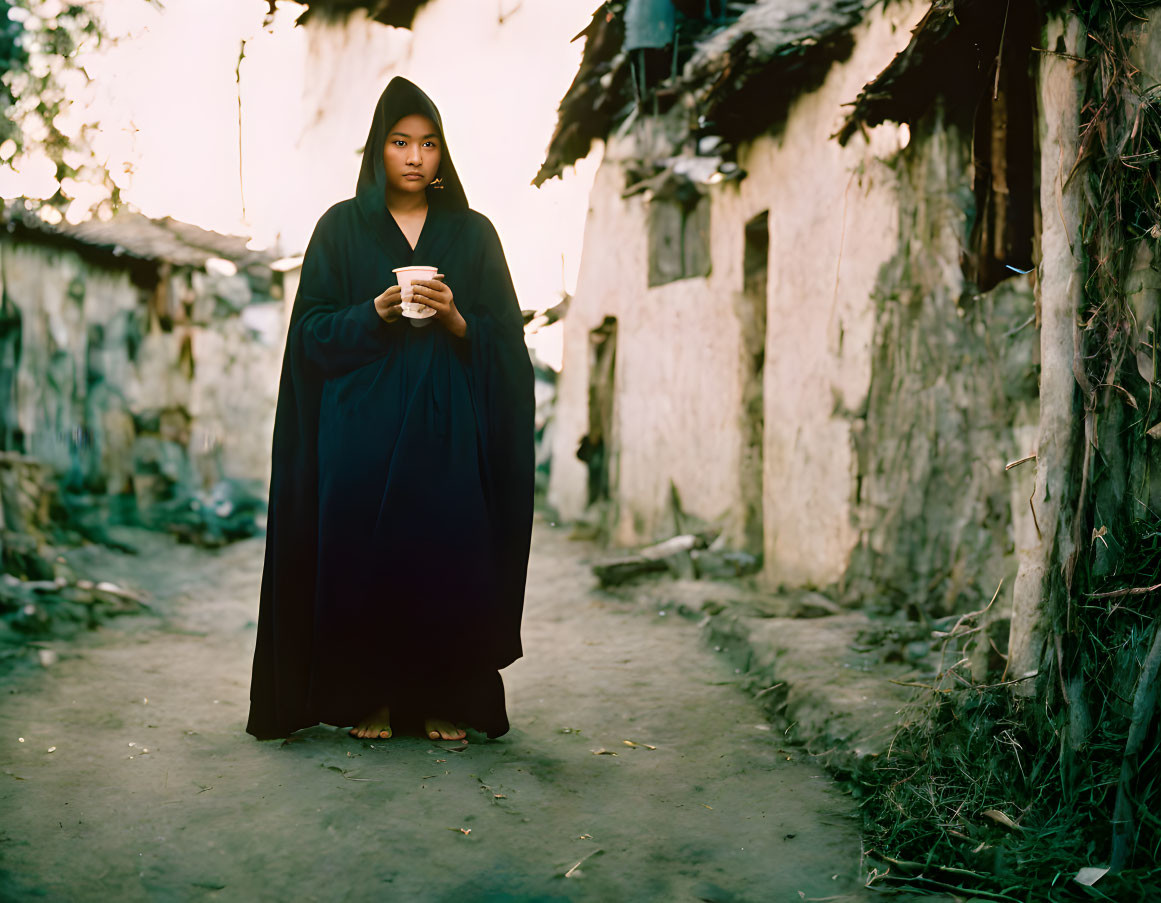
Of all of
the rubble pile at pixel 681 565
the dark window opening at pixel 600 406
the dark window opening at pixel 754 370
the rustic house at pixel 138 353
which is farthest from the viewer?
the dark window opening at pixel 600 406

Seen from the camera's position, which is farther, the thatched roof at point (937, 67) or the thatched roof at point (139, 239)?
the thatched roof at point (139, 239)

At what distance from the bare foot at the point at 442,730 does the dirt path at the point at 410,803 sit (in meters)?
0.07

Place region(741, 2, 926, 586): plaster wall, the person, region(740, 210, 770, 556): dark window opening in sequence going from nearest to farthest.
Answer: the person < region(741, 2, 926, 586): plaster wall < region(740, 210, 770, 556): dark window opening

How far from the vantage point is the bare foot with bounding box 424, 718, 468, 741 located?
286 centimetres

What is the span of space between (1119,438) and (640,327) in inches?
260

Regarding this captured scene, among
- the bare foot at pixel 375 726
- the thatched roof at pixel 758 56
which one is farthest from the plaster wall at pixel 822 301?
the bare foot at pixel 375 726

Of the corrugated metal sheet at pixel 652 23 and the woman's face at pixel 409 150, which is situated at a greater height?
the corrugated metal sheet at pixel 652 23

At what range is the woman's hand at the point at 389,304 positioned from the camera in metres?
2.66

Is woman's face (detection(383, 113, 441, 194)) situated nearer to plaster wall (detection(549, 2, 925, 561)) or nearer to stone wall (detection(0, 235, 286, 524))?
plaster wall (detection(549, 2, 925, 561))

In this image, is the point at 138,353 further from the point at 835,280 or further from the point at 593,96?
the point at 835,280

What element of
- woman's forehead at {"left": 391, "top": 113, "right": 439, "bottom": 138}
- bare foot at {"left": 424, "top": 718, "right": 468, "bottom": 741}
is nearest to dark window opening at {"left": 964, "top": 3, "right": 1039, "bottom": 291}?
woman's forehead at {"left": 391, "top": 113, "right": 439, "bottom": 138}

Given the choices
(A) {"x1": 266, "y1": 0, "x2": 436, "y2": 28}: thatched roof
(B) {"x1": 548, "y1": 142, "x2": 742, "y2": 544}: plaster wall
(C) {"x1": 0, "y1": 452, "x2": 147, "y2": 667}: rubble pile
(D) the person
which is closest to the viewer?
(D) the person

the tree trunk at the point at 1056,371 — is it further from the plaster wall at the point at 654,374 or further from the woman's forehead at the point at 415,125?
the plaster wall at the point at 654,374

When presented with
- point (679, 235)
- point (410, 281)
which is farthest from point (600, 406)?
point (410, 281)
